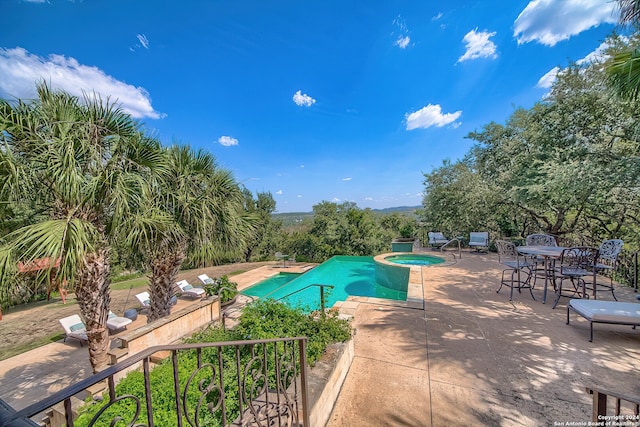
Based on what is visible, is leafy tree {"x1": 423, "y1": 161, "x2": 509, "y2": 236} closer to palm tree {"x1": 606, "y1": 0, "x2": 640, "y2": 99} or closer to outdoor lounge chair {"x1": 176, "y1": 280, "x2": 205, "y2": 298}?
palm tree {"x1": 606, "y1": 0, "x2": 640, "y2": 99}

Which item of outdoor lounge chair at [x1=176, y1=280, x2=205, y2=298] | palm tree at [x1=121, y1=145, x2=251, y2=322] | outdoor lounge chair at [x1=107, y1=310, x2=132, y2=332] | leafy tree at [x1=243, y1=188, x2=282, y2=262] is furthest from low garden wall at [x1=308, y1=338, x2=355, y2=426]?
leafy tree at [x1=243, y1=188, x2=282, y2=262]

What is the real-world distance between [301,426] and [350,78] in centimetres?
1248

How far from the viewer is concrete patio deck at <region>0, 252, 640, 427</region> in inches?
88.5

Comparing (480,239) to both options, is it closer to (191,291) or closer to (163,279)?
(163,279)

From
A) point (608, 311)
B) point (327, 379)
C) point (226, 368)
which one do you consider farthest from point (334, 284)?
point (327, 379)

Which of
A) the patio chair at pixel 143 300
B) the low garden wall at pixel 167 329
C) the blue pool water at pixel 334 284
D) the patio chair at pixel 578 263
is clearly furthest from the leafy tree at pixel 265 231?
the patio chair at pixel 578 263

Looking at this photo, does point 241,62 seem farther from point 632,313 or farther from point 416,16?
point 632,313

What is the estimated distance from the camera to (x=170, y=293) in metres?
5.06

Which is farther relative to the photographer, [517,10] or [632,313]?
[517,10]

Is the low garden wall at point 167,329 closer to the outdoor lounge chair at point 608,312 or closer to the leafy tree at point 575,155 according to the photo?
the outdoor lounge chair at point 608,312

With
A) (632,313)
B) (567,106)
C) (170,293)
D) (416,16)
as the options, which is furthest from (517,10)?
(170,293)

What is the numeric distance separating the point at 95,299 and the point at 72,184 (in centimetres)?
172

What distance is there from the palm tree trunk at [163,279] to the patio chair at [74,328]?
76.2 inches

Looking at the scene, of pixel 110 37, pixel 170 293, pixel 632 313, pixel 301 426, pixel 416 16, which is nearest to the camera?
pixel 301 426
